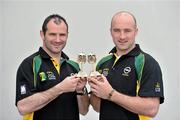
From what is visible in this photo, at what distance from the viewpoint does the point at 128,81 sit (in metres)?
1.91

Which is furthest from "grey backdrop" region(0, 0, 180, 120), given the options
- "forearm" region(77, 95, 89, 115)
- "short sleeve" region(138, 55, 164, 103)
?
"short sleeve" region(138, 55, 164, 103)

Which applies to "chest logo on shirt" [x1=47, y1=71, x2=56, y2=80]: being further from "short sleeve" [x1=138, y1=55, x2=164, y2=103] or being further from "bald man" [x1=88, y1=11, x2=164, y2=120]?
"short sleeve" [x1=138, y1=55, x2=164, y2=103]

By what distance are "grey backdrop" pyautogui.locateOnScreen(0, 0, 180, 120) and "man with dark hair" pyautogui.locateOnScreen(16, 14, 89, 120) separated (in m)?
1.03

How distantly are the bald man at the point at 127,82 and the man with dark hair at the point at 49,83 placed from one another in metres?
0.18

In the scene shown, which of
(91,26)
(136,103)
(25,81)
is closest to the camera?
(136,103)

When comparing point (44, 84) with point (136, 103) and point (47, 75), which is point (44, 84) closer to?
point (47, 75)

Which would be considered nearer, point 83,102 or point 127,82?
point 127,82

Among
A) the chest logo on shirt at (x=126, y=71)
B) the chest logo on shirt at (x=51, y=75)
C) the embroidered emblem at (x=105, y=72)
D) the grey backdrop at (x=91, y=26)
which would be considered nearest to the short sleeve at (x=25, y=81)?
the chest logo on shirt at (x=51, y=75)

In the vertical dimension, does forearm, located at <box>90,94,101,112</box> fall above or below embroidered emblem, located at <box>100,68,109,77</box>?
below

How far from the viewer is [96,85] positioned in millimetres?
1864

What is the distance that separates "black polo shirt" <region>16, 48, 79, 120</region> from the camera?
1.96 meters

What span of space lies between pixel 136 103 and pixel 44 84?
2.01ft

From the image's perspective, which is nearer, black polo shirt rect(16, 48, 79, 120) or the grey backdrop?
black polo shirt rect(16, 48, 79, 120)

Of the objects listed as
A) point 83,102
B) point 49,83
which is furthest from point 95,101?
point 49,83
